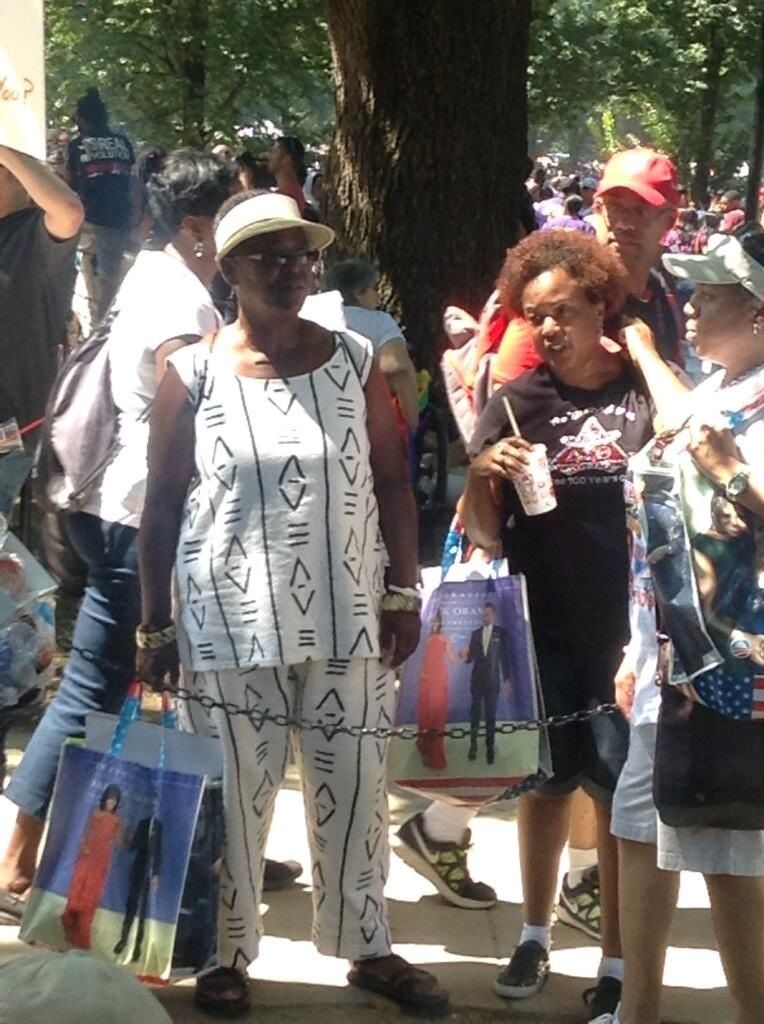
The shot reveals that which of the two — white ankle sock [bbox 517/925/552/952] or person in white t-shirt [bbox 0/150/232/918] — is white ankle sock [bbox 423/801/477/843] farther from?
person in white t-shirt [bbox 0/150/232/918]

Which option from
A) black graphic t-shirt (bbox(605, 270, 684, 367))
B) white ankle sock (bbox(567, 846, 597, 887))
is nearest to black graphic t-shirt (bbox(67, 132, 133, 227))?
black graphic t-shirt (bbox(605, 270, 684, 367))

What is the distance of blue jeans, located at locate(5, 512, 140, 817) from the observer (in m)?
4.19

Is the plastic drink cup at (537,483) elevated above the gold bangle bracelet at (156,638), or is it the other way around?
the plastic drink cup at (537,483)

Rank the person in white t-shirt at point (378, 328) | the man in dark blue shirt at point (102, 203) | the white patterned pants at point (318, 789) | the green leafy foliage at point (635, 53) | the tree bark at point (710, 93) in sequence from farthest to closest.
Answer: the tree bark at point (710, 93) < the green leafy foliage at point (635, 53) < the man in dark blue shirt at point (102, 203) < the person in white t-shirt at point (378, 328) < the white patterned pants at point (318, 789)

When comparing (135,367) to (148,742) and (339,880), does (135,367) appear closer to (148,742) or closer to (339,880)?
(148,742)

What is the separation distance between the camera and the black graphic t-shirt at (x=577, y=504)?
147 inches

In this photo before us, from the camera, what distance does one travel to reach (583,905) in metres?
4.40

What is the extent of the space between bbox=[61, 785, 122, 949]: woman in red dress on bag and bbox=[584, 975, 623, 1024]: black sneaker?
3.82ft

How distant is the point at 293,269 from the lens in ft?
11.9

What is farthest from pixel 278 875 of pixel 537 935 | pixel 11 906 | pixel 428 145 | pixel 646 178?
pixel 428 145

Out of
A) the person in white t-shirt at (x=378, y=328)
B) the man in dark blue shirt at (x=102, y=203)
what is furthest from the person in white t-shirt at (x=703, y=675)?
the man in dark blue shirt at (x=102, y=203)

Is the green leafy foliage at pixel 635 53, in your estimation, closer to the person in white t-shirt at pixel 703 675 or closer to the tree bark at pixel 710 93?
the tree bark at pixel 710 93

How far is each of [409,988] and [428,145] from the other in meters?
5.71

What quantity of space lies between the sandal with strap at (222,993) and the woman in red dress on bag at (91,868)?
34cm
